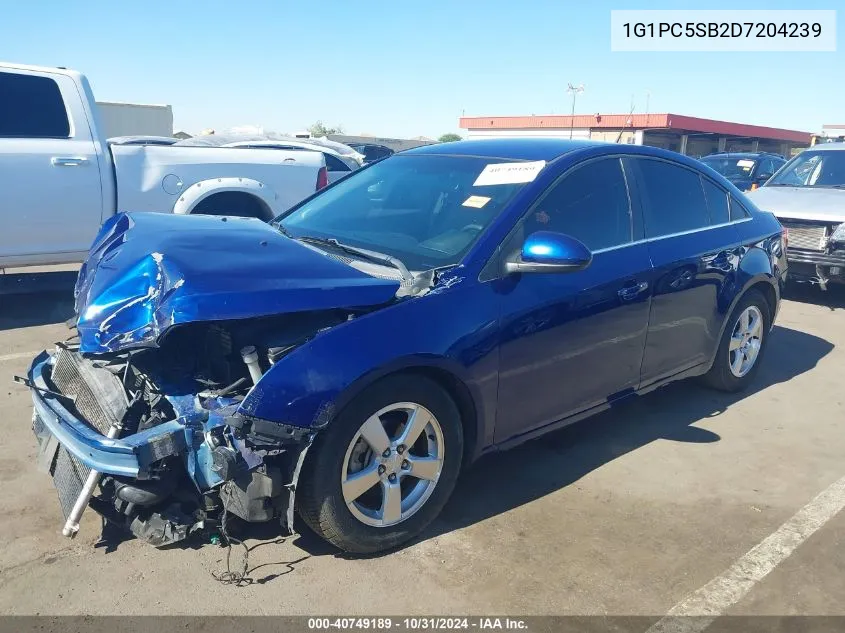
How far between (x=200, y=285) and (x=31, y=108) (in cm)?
470

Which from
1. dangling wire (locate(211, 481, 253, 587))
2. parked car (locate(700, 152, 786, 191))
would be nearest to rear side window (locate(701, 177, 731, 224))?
dangling wire (locate(211, 481, 253, 587))

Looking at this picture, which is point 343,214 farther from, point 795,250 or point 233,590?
point 795,250

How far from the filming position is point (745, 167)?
12297mm

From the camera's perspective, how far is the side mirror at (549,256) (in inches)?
128

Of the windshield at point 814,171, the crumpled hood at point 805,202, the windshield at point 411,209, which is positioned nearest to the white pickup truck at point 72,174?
the windshield at point 411,209

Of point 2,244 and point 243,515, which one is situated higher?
point 2,244

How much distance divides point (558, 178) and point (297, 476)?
6.65ft

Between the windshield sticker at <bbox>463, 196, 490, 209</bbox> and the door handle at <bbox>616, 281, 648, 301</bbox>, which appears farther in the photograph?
the door handle at <bbox>616, 281, 648, 301</bbox>

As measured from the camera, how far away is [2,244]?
6.10 metres

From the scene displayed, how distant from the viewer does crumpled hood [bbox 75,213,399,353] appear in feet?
9.00

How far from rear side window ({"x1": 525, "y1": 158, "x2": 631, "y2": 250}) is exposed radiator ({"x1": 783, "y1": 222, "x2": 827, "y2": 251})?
16.6 ft

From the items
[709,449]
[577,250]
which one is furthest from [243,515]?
[709,449]

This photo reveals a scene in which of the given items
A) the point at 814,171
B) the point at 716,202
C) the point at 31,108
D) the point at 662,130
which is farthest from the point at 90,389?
the point at 662,130

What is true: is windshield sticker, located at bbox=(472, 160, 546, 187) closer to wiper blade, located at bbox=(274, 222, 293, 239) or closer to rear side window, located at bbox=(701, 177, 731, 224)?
wiper blade, located at bbox=(274, 222, 293, 239)
